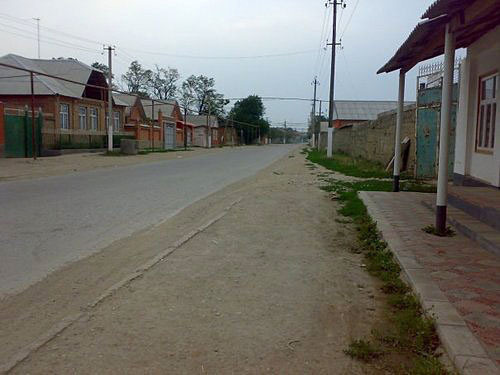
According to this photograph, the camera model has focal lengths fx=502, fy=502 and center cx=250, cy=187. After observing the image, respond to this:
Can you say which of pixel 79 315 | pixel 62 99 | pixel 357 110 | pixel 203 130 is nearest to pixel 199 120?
pixel 203 130

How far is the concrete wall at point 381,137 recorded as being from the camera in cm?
1642

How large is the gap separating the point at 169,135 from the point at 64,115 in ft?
65.1

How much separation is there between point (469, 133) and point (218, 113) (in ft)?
274

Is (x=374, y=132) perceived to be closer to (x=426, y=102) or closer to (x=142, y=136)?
(x=426, y=102)

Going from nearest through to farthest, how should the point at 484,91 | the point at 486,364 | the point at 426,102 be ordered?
the point at 486,364, the point at 484,91, the point at 426,102

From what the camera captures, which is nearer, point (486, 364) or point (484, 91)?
point (486, 364)

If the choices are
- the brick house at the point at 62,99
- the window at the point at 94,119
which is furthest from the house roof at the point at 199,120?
the window at the point at 94,119

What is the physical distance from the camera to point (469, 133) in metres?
11.6

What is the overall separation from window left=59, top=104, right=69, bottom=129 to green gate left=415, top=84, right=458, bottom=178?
87.9 ft

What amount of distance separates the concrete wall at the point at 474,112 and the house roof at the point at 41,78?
2844 cm

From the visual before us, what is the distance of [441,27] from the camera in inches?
293

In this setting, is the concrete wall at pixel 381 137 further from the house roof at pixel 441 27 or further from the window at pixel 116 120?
the window at pixel 116 120

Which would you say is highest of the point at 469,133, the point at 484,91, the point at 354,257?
the point at 484,91

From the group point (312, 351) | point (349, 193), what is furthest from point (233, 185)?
point (312, 351)
